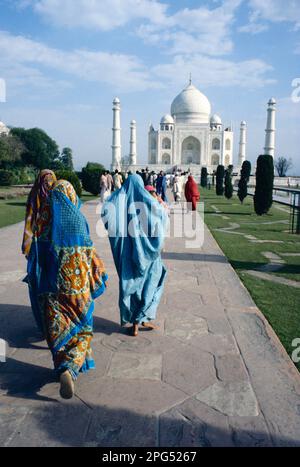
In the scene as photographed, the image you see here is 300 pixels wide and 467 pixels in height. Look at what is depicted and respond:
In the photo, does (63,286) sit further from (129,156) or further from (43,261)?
(129,156)

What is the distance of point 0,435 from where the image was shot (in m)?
1.97

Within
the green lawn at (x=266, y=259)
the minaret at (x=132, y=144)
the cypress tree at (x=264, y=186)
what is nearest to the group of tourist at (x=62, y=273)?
the green lawn at (x=266, y=259)

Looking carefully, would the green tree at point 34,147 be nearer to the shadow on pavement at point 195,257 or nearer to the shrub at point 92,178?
the shrub at point 92,178

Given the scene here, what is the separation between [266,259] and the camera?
6199 millimetres

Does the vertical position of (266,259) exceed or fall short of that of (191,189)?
it falls short

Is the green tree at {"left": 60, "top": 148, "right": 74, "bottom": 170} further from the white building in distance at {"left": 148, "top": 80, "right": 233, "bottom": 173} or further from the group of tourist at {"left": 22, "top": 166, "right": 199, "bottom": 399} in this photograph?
the group of tourist at {"left": 22, "top": 166, "right": 199, "bottom": 399}

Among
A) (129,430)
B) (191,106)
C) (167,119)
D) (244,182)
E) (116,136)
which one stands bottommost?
(129,430)

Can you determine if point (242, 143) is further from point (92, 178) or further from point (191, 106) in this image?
point (92, 178)

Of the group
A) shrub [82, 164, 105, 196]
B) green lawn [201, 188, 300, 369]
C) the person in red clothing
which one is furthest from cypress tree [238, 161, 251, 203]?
shrub [82, 164, 105, 196]

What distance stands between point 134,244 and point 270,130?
143 ft

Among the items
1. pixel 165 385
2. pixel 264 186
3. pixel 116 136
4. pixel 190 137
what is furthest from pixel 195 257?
pixel 190 137

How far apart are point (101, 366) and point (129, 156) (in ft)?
169

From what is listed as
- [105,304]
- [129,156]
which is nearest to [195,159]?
[129,156]

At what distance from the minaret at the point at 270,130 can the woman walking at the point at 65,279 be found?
43849 millimetres
